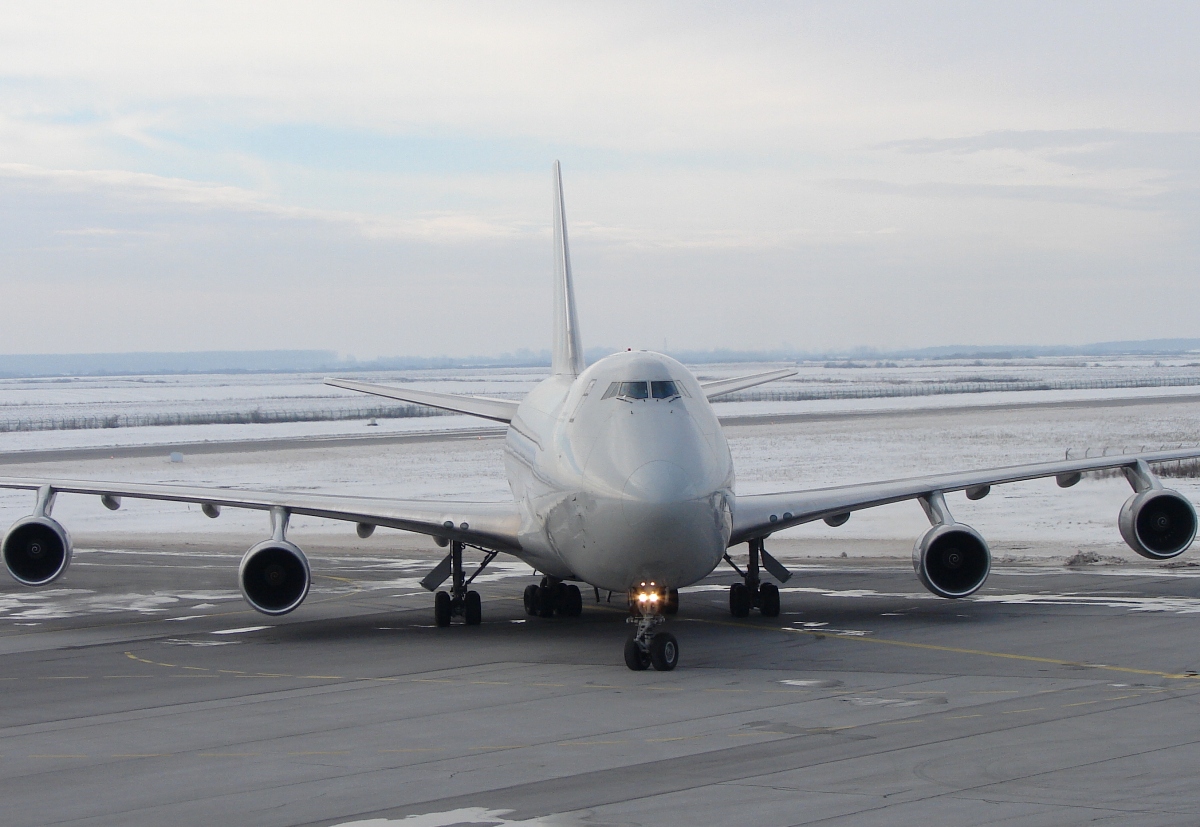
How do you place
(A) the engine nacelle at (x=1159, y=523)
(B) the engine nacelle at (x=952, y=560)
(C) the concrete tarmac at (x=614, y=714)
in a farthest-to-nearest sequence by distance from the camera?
(A) the engine nacelle at (x=1159, y=523)
(B) the engine nacelle at (x=952, y=560)
(C) the concrete tarmac at (x=614, y=714)

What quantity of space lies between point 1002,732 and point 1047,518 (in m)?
25.6

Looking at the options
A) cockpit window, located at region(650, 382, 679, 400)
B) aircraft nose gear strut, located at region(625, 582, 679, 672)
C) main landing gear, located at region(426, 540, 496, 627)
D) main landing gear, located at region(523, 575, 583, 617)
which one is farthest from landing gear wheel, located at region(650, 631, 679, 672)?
main landing gear, located at region(523, 575, 583, 617)

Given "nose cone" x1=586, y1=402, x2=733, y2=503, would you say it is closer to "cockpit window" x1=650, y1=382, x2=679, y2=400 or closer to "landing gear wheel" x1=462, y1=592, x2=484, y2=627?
"cockpit window" x1=650, y1=382, x2=679, y2=400

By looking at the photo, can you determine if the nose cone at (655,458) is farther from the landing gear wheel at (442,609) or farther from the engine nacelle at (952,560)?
the landing gear wheel at (442,609)

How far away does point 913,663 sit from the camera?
1827 cm


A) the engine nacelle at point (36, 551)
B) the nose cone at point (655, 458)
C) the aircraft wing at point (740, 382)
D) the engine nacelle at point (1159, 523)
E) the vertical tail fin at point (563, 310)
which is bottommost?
the engine nacelle at point (1159, 523)

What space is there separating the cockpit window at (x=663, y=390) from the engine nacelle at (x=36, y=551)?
37.0ft

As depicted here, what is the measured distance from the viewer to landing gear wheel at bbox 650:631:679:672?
59.2ft

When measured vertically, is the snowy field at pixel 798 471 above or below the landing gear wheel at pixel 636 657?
above

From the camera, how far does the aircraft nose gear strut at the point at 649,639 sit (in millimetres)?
18047

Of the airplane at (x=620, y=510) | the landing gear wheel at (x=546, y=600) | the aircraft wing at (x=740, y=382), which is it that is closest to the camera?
the airplane at (x=620, y=510)

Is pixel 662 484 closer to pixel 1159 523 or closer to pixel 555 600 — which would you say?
pixel 555 600

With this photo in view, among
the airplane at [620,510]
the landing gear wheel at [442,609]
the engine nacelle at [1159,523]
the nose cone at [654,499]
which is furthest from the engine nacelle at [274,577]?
the engine nacelle at [1159,523]

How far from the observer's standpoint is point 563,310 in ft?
96.9
